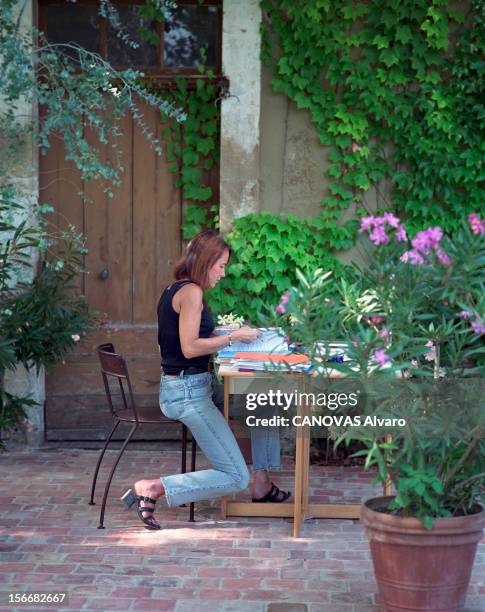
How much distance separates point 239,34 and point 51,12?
4.47ft

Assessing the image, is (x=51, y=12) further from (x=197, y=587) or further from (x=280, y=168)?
(x=197, y=587)

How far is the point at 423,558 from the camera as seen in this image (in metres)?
3.69

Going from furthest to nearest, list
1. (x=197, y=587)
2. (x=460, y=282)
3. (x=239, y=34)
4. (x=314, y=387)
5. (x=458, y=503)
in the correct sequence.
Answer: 1. (x=239, y=34)
2. (x=314, y=387)
3. (x=197, y=587)
4. (x=458, y=503)
5. (x=460, y=282)

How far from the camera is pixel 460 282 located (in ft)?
11.6

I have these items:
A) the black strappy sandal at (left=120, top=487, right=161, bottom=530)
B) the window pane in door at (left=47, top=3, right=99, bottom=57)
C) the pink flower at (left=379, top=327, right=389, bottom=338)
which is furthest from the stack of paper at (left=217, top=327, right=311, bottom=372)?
the window pane in door at (left=47, top=3, right=99, bottom=57)

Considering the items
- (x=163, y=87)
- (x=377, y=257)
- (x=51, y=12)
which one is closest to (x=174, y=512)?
(x=377, y=257)

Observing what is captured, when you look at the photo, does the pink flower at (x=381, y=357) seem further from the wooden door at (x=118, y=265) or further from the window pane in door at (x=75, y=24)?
the window pane in door at (x=75, y=24)

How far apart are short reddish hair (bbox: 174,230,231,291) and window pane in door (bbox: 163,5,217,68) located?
230 centimetres

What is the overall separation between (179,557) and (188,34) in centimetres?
385

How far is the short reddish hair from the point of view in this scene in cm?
499

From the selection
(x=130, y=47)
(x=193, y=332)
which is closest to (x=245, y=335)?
(x=193, y=332)

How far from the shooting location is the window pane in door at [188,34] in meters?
6.88

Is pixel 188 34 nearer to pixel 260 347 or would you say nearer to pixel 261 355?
pixel 260 347

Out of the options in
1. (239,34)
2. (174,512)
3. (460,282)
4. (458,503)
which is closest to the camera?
(460,282)
